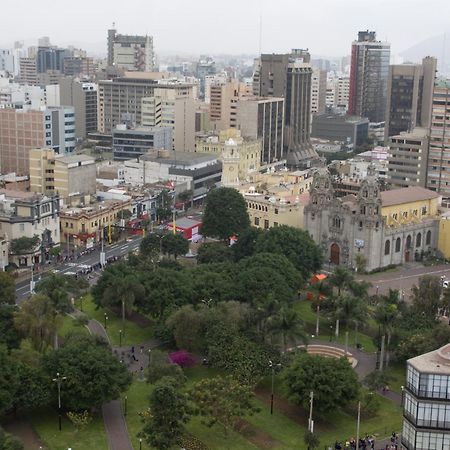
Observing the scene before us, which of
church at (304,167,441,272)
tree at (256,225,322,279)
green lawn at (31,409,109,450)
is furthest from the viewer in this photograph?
church at (304,167,441,272)

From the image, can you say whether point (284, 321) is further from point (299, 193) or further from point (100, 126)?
point (100, 126)

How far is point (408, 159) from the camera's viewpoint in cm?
10662

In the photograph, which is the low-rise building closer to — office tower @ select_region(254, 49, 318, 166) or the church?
the church

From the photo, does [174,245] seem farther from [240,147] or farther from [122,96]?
[122,96]

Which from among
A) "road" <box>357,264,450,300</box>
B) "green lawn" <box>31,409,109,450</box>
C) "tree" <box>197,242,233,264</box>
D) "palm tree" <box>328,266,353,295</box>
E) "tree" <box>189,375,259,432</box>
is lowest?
"green lawn" <box>31,409,109,450</box>

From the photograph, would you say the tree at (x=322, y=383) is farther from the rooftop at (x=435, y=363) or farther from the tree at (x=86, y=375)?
the tree at (x=86, y=375)

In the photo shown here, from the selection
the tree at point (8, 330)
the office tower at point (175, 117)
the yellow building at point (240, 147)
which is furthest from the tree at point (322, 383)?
the office tower at point (175, 117)

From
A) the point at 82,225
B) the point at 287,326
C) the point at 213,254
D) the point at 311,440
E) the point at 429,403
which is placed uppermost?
the point at 429,403

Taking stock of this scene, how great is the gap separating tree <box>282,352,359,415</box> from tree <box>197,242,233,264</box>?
28.0 metres

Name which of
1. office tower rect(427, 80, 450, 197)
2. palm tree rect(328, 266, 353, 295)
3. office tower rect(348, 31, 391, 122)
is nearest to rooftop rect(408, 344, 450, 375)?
palm tree rect(328, 266, 353, 295)

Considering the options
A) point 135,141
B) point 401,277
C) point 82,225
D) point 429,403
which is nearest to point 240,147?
point 135,141

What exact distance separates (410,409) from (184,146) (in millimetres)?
106680

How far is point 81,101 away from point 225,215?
89.0 metres

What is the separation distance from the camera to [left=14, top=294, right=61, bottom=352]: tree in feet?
171
